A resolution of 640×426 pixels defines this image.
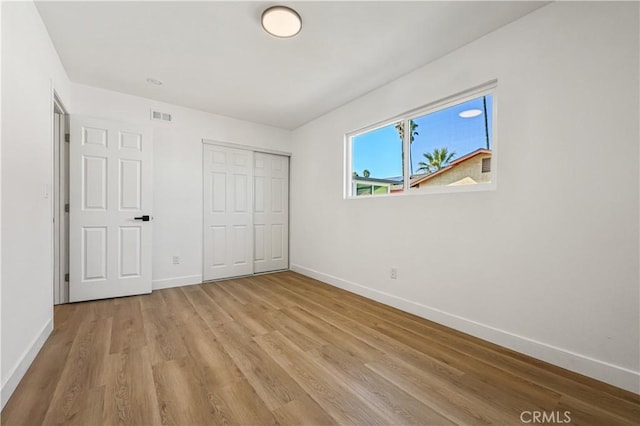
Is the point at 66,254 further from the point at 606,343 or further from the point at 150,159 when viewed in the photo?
the point at 606,343

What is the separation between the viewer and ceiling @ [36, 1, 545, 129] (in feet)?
6.53

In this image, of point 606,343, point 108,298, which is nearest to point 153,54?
point 108,298

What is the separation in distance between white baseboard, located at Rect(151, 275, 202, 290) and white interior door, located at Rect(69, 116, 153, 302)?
210mm

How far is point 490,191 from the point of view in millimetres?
2221

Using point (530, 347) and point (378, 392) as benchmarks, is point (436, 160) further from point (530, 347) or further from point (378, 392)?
point (378, 392)

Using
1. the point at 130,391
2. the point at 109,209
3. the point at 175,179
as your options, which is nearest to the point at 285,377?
the point at 130,391

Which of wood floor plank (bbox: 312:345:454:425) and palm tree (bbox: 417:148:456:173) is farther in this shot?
palm tree (bbox: 417:148:456:173)

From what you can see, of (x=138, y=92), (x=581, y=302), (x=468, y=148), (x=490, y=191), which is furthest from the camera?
(x=138, y=92)

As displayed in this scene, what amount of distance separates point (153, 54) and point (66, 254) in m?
2.40

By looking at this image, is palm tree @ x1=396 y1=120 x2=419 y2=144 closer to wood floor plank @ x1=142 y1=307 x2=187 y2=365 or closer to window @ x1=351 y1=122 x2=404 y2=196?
window @ x1=351 y1=122 x2=404 y2=196

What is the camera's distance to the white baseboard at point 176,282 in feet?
11.8

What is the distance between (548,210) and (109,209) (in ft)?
14.1

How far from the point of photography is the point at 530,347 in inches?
77.5


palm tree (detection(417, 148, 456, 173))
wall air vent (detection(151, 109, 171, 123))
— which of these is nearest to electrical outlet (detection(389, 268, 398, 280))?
palm tree (detection(417, 148, 456, 173))
